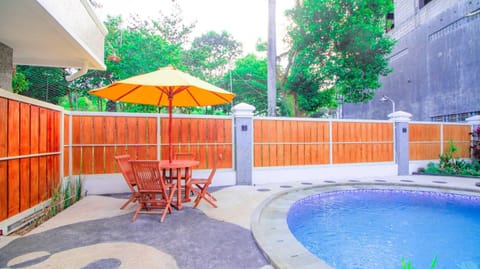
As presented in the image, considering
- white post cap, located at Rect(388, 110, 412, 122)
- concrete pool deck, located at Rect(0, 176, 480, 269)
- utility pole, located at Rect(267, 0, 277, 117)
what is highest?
utility pole, located at Rect(267, 0, 277, 117)

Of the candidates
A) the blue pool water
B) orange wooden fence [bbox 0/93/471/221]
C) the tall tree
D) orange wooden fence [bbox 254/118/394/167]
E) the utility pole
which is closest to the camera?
the blue pool water

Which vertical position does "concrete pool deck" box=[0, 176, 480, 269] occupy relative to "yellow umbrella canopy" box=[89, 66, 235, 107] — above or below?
below

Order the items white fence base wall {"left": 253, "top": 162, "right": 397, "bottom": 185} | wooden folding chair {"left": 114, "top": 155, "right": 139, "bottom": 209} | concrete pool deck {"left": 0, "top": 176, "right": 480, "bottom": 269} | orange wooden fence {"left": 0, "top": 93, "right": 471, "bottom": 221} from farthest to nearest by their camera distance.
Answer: white fence base wall {"left": 253, "top": 162, "right": 397, "bottom": 185}
wooden folding chair {"left": 114, "top": 155, "right": 139, "bottom": 209}
orange wooden fence {"left": 0, "top": 93, "right": 471, "bottom": 221}
concrete pool deck {"left": 0, "top": 176, "right": 480, "bottom": 269}

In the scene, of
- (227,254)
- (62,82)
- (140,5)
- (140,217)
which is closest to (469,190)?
(227,254)

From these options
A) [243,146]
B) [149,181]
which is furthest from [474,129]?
[149,181]

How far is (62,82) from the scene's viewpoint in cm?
1379

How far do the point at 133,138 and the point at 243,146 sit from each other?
2.78m

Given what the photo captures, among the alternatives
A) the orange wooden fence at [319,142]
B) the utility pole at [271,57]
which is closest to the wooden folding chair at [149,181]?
the orange wooden fence at [319,142]

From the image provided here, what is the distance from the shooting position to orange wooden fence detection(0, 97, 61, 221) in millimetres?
3354

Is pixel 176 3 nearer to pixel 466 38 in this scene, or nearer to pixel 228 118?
pixel 228 118

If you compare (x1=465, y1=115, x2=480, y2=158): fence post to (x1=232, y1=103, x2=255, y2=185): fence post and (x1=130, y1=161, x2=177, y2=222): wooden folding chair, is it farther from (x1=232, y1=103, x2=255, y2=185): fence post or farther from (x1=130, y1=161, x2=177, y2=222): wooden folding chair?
(x1=130, y1=161, x2=177, y2=222): wooden folding chair

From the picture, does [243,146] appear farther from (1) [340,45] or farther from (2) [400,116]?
(1) [340,45]

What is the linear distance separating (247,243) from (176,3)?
19.9m

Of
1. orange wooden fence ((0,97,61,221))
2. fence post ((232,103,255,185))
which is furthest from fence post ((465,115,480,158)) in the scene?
orange wooden fence ((0,97,61,221))
